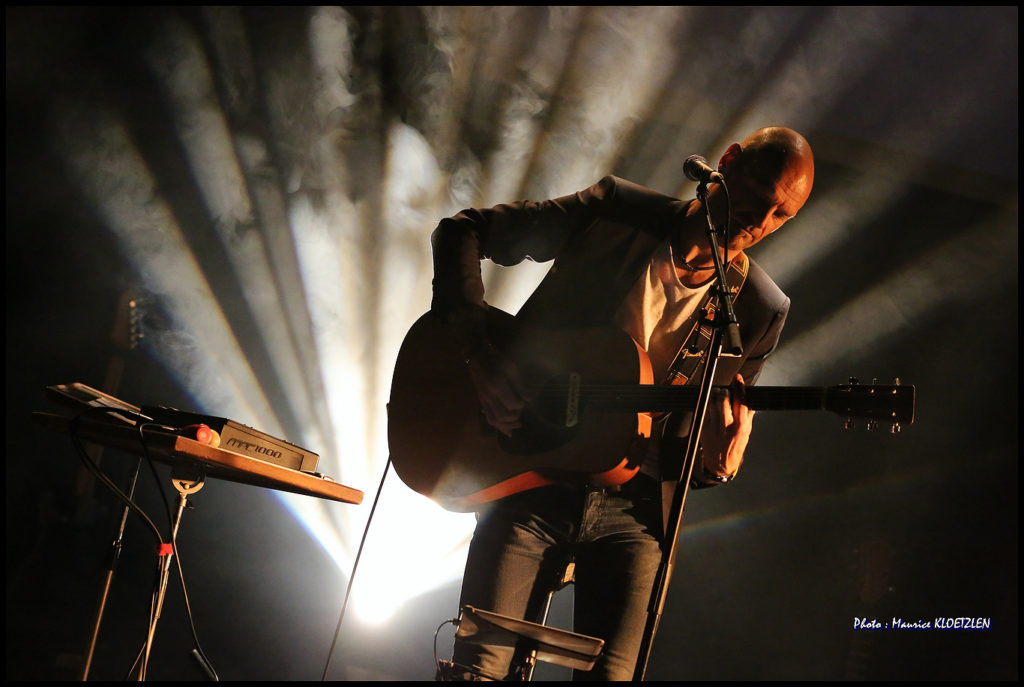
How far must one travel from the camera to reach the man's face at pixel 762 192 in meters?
1.92

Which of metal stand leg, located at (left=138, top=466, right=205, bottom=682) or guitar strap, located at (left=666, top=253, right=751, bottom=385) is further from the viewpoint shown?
guitar strap, located at (left=666, top=253, right=751, bottom=385)

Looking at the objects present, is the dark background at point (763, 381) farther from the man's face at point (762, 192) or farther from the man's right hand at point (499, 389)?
the man's right hand at point (499, 389)

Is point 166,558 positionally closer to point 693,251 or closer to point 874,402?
point 693,251

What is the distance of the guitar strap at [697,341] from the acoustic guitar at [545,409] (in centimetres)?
24

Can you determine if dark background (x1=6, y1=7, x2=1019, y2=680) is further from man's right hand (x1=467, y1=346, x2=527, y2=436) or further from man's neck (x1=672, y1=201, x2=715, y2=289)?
man's right hand (x1=467, y1=346, x2=527, y2=436)

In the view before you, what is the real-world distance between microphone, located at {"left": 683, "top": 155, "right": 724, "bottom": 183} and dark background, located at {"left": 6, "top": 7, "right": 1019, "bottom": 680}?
228 cm

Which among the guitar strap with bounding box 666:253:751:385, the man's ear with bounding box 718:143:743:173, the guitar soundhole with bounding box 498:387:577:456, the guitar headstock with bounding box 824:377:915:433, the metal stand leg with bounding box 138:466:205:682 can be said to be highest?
the man's ear with bounding box 718:143:743:173

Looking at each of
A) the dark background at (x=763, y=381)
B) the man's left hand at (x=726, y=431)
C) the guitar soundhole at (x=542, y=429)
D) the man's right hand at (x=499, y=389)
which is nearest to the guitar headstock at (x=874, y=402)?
the man's left hand at (x=726, y=431)

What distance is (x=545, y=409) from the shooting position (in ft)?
6.19

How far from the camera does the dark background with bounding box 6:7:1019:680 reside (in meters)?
3.64

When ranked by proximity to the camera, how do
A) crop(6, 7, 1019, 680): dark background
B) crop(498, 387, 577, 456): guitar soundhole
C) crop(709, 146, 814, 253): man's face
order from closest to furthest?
crop(498, 387, 577, 456): guitar soundhole, crop(709, 146, 814, 253): man's face, crop(6, 7, 1019, 680): dark background

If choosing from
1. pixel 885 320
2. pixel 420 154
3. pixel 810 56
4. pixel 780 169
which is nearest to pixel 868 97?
pixel 810 56

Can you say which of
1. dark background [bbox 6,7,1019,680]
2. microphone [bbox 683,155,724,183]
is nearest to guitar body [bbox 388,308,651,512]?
microphone [bbox 683,155,724,183]

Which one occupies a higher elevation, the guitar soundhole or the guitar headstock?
the guitar headstock
